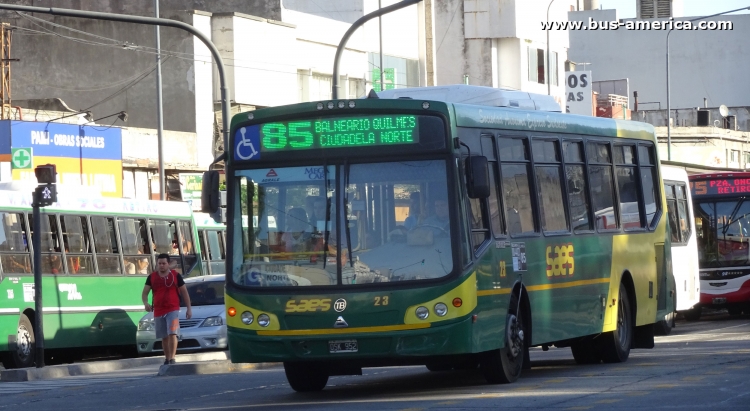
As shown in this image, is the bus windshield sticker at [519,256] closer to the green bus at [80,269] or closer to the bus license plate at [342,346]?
the bus license plate at [342,346]

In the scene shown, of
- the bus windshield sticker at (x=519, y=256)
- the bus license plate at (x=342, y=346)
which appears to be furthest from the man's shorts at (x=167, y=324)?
the bus license plate at (x=342, y=346)

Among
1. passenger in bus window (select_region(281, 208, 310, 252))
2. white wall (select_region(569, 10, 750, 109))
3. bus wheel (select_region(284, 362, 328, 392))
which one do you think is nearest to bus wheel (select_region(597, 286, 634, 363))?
bus wheel (select_region(284, 362, 328, 392))

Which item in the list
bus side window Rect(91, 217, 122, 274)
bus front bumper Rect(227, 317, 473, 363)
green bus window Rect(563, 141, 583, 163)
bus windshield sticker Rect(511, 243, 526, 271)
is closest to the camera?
bus front bumper Rect(227, 317, 473, 363)

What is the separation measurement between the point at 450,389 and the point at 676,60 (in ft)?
A: 232

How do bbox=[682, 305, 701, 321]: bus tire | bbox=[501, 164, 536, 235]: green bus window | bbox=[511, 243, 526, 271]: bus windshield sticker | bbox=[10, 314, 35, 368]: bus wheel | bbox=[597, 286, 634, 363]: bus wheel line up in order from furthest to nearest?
bbox=[682, 305, 701, 321]: bus tire, bbox=[10, 314, 35, 368]: bus wheel, bbox=[597, 286, 634, 363]: bus wheel, bbox=[501, 164, 536, 235]: green bus window, bbox=[511, 243, 526, 271]: bus windshield sticker

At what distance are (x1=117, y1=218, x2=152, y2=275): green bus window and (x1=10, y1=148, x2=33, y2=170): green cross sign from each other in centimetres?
904

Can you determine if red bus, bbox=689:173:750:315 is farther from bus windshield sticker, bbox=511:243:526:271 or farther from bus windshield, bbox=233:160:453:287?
bus windshield, bbox=233:160:453:287

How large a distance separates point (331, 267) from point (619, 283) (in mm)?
5010

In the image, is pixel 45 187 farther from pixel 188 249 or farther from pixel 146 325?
pixel 188 249

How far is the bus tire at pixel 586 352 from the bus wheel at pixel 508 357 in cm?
286

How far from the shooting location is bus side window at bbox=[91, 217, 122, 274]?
78.9ft

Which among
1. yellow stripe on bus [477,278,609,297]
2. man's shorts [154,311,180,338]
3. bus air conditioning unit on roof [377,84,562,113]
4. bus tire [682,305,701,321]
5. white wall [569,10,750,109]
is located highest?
white wall [569,10,750,109]

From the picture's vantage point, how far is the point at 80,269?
23438mm

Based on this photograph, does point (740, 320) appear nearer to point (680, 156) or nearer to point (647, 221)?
point (647, 221)
